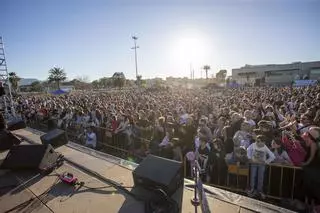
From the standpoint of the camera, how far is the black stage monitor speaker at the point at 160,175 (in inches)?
131

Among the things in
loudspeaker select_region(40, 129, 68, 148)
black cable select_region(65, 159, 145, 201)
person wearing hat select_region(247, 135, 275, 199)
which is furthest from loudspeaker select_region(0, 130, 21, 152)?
person wearing hat select_region(247, 135, 275, 199)

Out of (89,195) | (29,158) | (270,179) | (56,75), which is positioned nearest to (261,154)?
(270,179)

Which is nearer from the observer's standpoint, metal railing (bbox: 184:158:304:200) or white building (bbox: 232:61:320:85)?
metal railing (bbox: 184:158:304:200)

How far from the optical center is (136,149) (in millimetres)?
7652

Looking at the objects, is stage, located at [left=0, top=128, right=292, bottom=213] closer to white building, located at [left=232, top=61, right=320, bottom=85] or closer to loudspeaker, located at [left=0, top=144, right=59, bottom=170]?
loudspeaker, located at [left=0, top=144, right=59, bottom=170]

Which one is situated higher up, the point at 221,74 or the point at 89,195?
the point at 221,74

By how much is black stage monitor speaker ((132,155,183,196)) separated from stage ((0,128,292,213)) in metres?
0.21

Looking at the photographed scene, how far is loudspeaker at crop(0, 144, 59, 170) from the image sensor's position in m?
4.59

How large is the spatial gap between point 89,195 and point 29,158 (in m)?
2.10

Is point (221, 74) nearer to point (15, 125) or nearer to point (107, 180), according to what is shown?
point (15, 125)

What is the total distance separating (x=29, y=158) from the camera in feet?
15.4

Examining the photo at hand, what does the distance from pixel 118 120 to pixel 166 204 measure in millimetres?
5618

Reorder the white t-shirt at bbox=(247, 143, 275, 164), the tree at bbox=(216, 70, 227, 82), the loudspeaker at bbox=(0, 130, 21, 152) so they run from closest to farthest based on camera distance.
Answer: the white t-shirt at bbox=(247, 143, 275, 164), the loudspeaker at bbox=(0, 130, 21, 152), the tree at bbox=(216, 70, 227, 82)

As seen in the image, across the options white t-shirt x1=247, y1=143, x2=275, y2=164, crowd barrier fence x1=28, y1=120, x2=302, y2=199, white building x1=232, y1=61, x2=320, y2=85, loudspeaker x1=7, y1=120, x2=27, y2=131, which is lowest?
crowd barrier fence x1=28, y1=120, x2=302, y2=199
